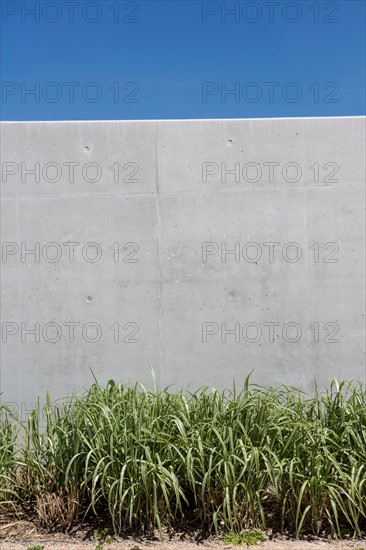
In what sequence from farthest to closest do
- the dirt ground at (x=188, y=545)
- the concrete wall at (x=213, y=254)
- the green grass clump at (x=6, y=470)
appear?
the concrete wall at (x=213, y=254) < the green grass clump at (x=6, y=470) < the dirt ground at (x=188, y=545)

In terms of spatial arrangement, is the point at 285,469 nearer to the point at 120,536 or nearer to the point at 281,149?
the point at 120,536

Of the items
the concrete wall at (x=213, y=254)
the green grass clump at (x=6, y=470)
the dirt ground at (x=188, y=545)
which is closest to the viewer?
the dirt ground at (x=188, y=545)

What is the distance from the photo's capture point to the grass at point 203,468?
10.3 feet

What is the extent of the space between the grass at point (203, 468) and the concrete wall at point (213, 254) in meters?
1.37

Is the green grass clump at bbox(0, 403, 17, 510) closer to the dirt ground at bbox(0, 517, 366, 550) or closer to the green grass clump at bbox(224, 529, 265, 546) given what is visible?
the dirt ground at bbox(0, 517, 366, 550)

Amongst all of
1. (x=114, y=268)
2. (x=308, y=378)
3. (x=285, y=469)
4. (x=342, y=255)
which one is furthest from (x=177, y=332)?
(x=285, y=469)

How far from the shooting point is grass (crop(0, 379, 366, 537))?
315cm

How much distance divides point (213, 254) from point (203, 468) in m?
2.07

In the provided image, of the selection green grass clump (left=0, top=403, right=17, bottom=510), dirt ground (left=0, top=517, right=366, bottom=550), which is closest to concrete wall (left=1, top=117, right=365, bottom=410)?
green grass clump (left=0, top=403, right=17, bottom=510)

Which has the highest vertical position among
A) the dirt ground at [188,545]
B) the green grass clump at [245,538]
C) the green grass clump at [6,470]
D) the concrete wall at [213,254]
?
the concrete wall at [213,254]

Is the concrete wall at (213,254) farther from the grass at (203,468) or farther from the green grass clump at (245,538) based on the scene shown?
the green grass clump at (245,538)

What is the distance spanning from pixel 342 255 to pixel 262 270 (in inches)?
25.4

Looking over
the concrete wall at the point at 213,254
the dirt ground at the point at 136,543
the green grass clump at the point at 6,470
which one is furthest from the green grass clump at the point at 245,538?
the concrete wall at the point at 213,254

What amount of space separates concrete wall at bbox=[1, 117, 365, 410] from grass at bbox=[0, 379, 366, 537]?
1367 millimetres
